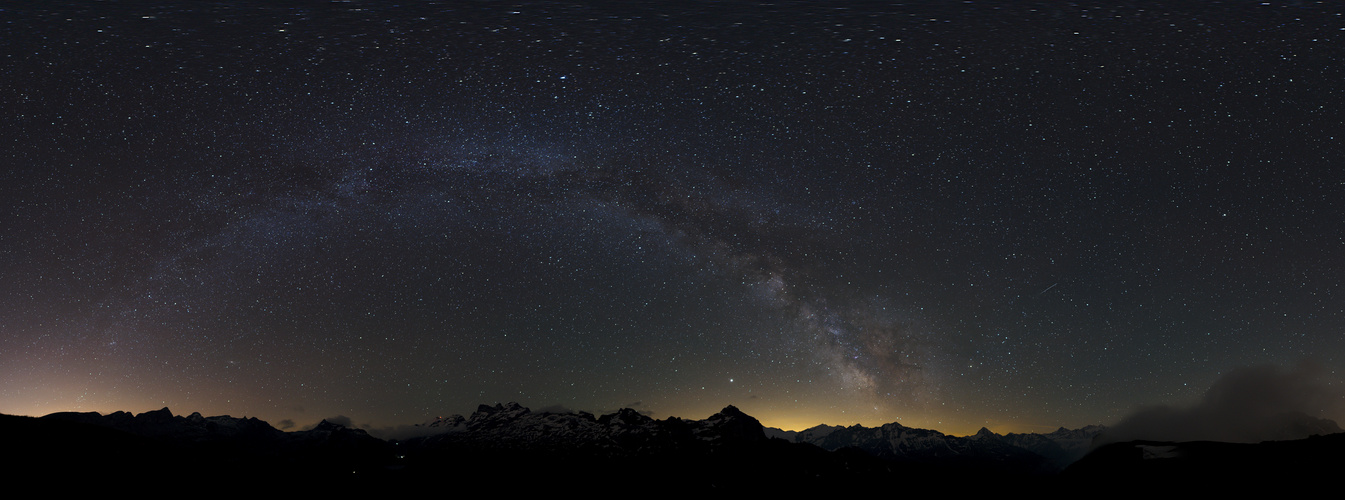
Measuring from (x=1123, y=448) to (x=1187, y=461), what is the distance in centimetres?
933

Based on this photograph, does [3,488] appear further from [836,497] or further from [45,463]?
[836,497]

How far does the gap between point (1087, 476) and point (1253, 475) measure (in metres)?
23.2

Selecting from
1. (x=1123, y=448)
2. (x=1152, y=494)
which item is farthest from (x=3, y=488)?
(x=1123, y=448)

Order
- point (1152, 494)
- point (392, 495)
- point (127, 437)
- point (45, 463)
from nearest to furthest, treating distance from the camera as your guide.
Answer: point (1152, 494) < point (45, 463) < point (127, 437) < point (392, 495)

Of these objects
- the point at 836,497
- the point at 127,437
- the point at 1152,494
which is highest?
the point at 127,437

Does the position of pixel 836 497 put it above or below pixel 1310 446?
below

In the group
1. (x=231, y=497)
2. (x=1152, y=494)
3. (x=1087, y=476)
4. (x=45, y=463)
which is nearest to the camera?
(x=1152, y=494)

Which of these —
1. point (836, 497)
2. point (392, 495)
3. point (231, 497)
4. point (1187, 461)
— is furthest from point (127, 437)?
point (1187, 461)

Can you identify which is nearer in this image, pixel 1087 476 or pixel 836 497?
pixel 1087 476

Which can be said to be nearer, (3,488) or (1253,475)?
(1253,475)

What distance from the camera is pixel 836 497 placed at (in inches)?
7830

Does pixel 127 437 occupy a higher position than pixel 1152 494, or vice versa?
pixel 127 437

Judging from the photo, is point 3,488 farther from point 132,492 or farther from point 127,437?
point 127,437

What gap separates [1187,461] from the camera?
104 m
